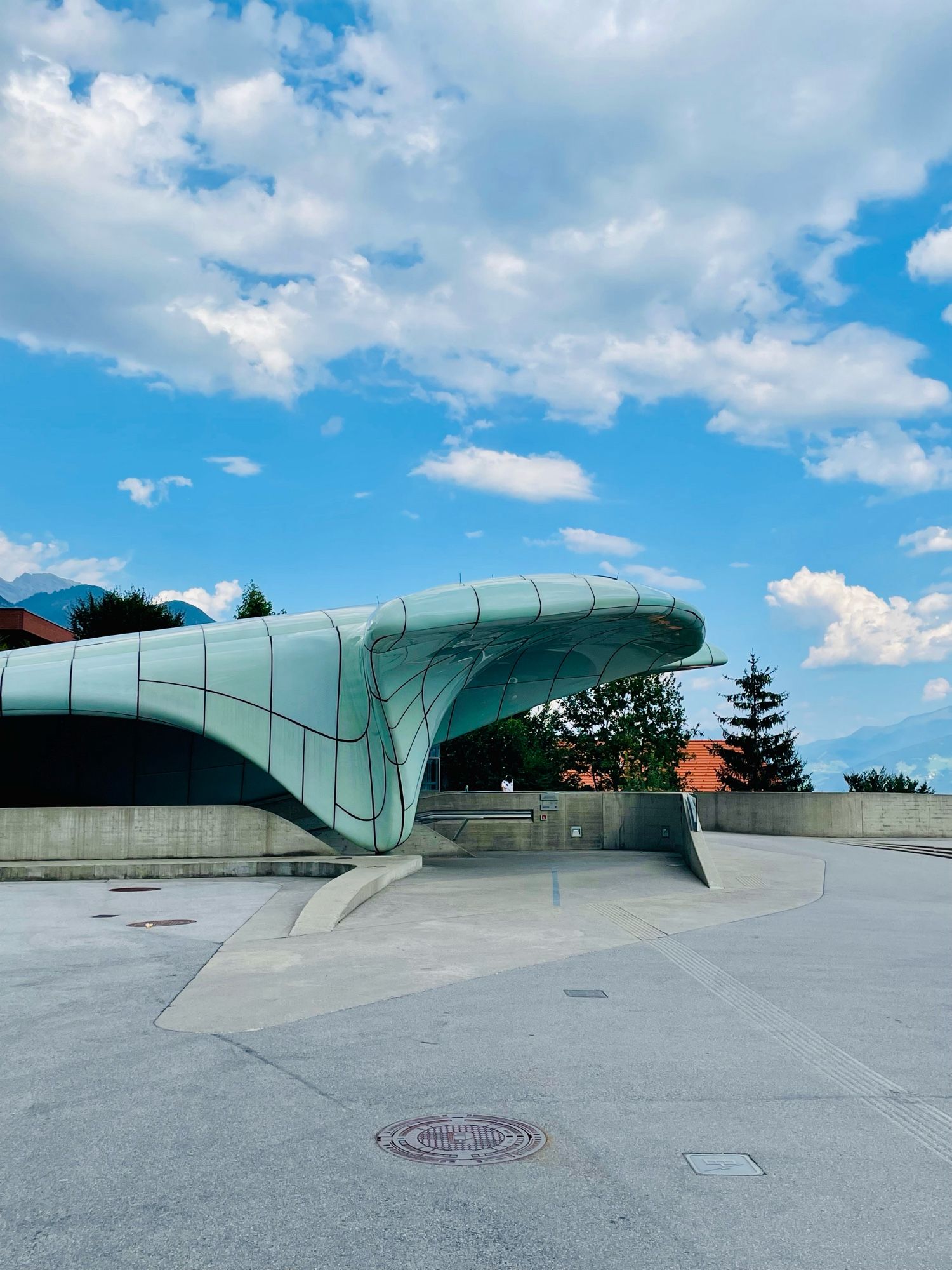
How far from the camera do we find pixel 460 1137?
5.02m

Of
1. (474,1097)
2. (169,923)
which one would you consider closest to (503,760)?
(169,923)

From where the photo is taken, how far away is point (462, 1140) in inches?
197

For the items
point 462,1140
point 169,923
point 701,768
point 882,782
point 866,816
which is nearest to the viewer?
point 462,1140

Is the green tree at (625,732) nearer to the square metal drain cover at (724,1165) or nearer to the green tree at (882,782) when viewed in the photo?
the green tree at (882,782)

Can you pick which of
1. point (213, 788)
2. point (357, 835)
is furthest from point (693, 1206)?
point (213, 788)

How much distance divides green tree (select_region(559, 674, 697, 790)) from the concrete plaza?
39070 mm

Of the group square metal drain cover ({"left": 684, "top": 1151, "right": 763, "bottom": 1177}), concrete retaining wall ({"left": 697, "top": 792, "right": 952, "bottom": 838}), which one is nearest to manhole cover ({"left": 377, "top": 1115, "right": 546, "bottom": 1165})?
square metal drain cover ({"left": 684, "top": 1151, "right": 763, "bottom": 1177})

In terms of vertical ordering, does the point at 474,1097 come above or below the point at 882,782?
below

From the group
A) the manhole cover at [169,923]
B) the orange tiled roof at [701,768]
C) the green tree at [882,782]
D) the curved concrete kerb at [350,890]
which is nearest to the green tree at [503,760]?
the orange tiled roof at [701,768]

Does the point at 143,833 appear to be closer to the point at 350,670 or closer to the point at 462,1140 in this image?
the point at 350,670

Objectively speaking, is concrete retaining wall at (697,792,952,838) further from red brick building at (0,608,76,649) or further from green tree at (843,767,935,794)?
red brick building at (0,608,76,649)

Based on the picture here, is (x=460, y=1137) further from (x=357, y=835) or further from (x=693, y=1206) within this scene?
(x=357, y=835)

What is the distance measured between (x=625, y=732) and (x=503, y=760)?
6371 mm

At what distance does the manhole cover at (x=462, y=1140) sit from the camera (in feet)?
15.6
